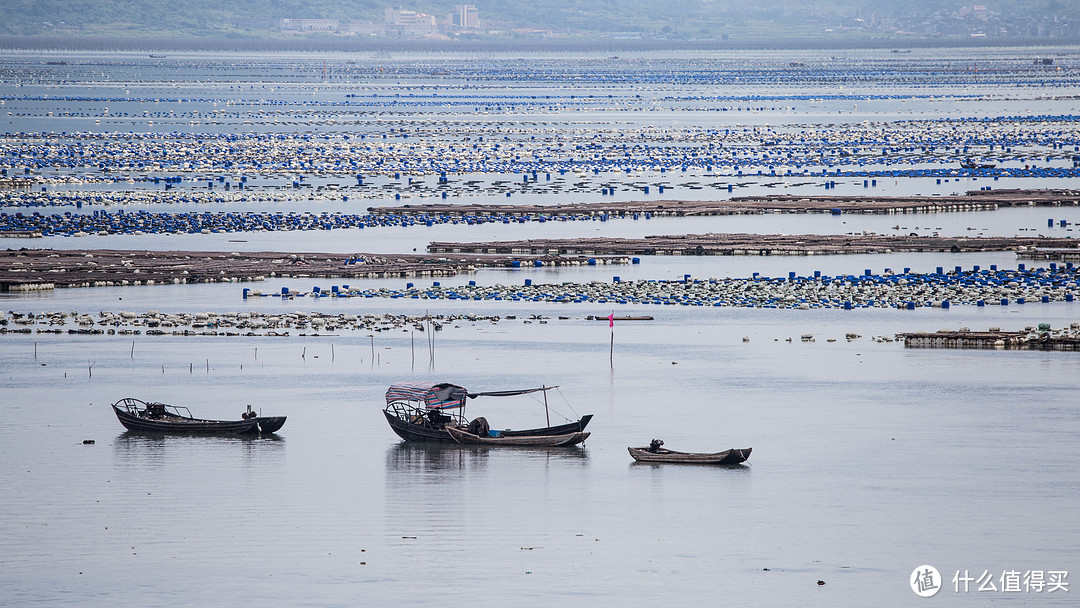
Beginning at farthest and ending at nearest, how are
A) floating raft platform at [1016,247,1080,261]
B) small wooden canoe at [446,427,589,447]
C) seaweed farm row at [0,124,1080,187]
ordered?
1. seaweed farm row at [0,124,1080,187]
2. floating raft platform at [1016,247,1080,261]
3. small wooden canoe at [446,427,589,447]

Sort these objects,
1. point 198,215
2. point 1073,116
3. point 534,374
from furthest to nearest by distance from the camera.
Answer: point 1073,116 → point 198,215 → point 534,374

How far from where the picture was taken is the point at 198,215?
2953 inches

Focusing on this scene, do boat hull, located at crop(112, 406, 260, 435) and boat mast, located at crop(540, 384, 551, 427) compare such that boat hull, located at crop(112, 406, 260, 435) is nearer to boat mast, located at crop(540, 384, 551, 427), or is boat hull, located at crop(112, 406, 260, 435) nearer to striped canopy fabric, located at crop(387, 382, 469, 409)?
striped canopy fabric, located at crop(387, 382, 469, 409)

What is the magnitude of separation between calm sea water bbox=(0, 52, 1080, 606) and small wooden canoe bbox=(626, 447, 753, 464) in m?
0.21

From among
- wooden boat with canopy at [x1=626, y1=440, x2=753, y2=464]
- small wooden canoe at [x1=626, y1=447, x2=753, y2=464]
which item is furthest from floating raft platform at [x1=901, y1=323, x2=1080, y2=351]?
small wooden canoe at [x1=626, y1=447, x2=753, y2=464]

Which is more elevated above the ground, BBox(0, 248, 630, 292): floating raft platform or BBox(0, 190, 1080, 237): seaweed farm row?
BBox(0, 190, 1080, 237): seaweed farm row

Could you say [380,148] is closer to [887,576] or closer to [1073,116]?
[1073,116]

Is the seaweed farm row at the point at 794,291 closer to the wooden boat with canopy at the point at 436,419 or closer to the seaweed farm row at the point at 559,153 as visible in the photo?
the wooden boat with canopy at the point at 436,419

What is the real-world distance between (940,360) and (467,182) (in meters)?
53.6

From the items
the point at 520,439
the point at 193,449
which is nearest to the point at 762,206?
the point at 520,439

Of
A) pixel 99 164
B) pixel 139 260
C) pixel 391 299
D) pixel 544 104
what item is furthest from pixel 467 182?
pixel 544 104

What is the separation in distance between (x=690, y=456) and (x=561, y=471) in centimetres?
223

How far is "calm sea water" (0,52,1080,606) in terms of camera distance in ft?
79.5

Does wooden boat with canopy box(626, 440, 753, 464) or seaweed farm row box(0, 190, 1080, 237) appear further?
seaweed farm row box(0, 190, 1080, 237)
